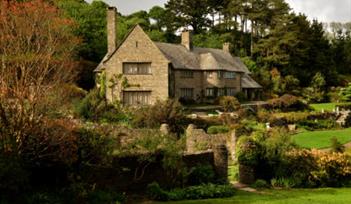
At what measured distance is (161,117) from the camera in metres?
42.1

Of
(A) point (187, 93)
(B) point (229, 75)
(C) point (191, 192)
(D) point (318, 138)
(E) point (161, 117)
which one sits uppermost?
(B) point (229, 75)

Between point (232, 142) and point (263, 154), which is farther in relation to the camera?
point (232, 142)

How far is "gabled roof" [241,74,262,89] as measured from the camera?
67.1 meters

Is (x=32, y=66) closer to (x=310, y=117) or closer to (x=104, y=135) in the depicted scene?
(x=104, y=135)

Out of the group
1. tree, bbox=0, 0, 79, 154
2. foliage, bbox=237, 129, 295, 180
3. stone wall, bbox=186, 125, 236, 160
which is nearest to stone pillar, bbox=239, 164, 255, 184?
foliage, bbox=237, 129, 295, 180

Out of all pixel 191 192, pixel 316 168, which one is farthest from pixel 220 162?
pixel 316 168

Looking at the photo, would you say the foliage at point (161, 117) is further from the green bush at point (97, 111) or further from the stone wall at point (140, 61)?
the stone wall at point (140, 61)

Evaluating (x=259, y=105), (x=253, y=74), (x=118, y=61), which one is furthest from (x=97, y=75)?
(x=253, y=74)

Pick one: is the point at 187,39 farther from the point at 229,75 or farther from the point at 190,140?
the point at 190,140

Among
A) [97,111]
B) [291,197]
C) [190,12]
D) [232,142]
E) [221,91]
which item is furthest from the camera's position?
[190,12]

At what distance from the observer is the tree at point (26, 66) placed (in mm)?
18438

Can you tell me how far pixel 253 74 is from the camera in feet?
249

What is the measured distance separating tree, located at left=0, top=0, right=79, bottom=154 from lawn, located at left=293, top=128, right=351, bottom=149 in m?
23.7

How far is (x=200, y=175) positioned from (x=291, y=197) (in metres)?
4.32
